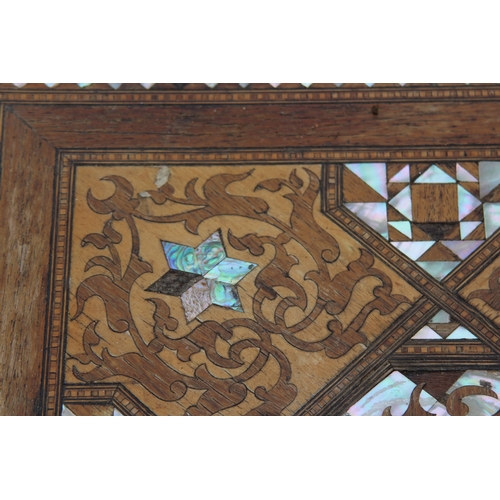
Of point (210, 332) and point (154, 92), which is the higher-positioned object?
point (154, 92)

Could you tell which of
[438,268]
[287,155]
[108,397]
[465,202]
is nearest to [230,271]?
[287,155]

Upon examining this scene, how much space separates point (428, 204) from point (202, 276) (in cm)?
70

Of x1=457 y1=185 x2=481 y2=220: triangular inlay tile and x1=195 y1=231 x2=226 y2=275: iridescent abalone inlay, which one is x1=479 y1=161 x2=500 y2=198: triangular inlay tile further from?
x1=195 y1=231 x2=226 y2=275: iridescent abalone inlay

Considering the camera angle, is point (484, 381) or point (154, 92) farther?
point (154, 92)

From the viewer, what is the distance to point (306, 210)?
224 cm

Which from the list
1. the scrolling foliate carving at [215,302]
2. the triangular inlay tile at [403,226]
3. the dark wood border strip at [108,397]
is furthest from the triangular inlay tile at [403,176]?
the dark wood border strip at [108,397]

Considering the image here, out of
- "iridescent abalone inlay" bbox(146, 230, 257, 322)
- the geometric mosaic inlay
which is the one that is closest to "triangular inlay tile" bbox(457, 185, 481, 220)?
the geometric mosaic inlay

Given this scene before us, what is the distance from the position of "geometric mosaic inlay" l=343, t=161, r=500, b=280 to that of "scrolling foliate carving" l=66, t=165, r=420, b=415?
11cm

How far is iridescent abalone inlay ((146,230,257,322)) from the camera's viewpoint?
220cm

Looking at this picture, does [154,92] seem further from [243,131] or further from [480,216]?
[480,216]

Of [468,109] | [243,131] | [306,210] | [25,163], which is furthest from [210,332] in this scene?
[468,109]

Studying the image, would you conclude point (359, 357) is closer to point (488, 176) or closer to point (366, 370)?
point (366, 370)

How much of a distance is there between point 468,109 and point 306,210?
57 centimetres

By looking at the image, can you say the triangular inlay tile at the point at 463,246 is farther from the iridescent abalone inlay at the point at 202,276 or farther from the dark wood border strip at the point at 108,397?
the dark wood border strip at the point at 108,397
